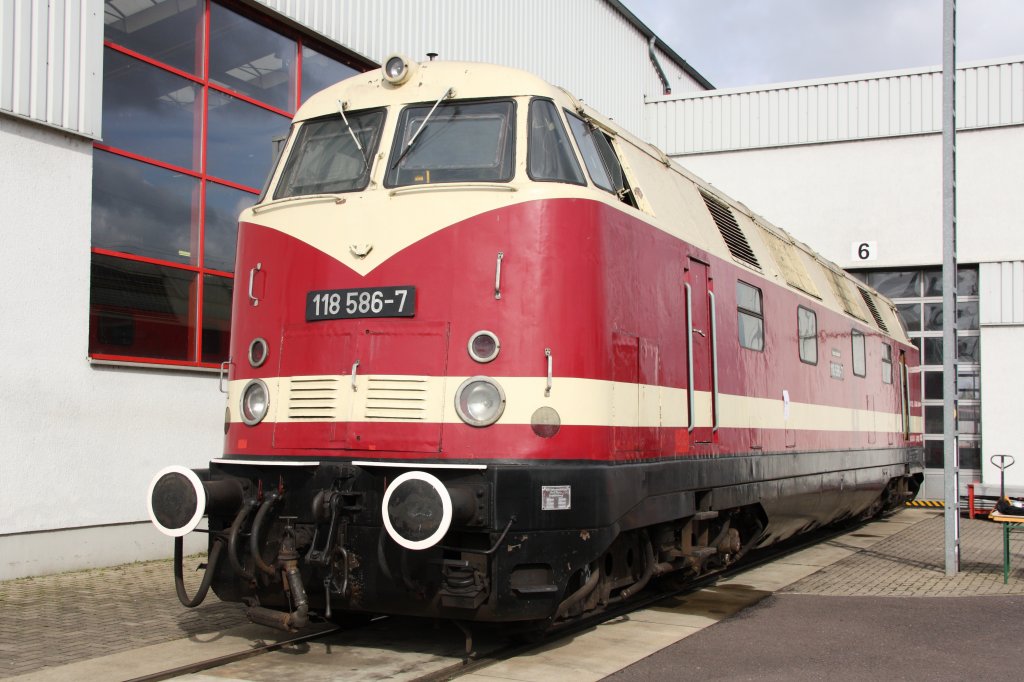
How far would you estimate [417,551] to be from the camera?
6082 mm

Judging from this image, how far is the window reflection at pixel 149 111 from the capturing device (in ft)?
37.0

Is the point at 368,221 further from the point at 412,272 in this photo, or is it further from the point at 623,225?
the point at 623,225

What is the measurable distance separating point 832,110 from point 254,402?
18457 mm

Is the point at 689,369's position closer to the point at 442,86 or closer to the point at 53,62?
the point at 442,86

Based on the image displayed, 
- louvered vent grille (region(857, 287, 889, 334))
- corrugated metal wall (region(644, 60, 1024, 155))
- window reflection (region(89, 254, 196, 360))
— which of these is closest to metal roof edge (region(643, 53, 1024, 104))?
corrugated metal wall (region(644, 60, 1024, 155))

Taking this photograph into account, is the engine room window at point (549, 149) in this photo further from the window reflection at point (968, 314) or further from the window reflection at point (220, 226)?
the window reflection at point (968, 314)

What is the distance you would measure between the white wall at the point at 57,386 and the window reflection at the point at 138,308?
25 cm

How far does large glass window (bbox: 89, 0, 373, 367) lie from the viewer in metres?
11.2

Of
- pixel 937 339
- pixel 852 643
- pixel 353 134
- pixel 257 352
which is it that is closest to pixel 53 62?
pixel 353 134

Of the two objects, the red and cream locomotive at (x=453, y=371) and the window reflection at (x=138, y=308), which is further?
the window reflection at (x=138, y=308)

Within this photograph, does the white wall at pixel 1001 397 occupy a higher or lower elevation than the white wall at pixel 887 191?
lower

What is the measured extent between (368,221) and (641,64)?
18.1m

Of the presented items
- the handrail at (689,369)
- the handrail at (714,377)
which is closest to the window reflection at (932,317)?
the handrail at (714,377)

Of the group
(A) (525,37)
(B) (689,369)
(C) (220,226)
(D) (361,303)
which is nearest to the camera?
(D) (361,303)
